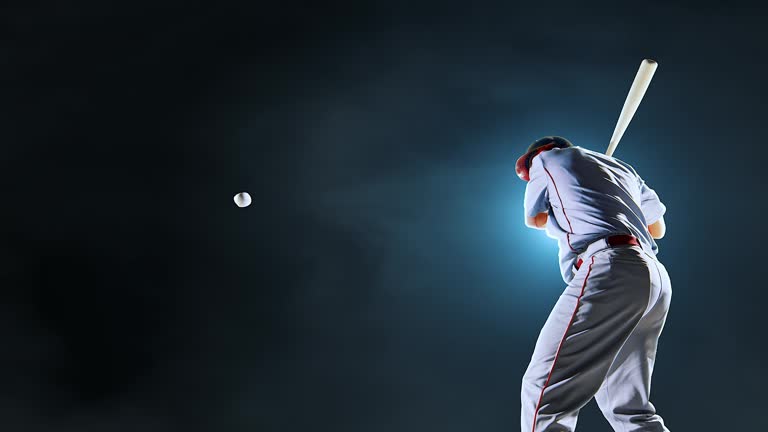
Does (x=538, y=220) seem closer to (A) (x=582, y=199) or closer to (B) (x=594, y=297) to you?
(A) (x=582, y=199)

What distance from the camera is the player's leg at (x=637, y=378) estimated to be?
74.4 inches

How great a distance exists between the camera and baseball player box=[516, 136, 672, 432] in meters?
1.71

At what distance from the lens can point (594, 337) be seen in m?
1.73

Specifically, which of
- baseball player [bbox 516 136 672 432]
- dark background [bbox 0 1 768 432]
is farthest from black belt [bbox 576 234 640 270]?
dark background [bbox 0 1 768 432]

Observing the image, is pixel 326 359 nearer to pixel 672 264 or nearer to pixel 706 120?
pixel 672 264

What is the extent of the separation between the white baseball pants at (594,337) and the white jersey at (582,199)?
0.08 metres

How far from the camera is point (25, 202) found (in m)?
4.18

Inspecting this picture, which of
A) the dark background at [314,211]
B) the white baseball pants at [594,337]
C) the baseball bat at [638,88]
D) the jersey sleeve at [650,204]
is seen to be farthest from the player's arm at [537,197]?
the dark background at [314,211]

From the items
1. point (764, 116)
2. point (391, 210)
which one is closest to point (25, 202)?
point (391, 210)

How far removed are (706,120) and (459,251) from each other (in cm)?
195

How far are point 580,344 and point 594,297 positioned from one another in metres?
0.15

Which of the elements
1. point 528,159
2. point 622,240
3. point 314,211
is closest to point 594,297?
point 622,240

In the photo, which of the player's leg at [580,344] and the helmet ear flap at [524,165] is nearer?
the player's leg at [580,344]

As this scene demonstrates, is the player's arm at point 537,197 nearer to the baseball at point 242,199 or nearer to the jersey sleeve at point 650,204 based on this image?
the jersey sleeve at point 650,204
